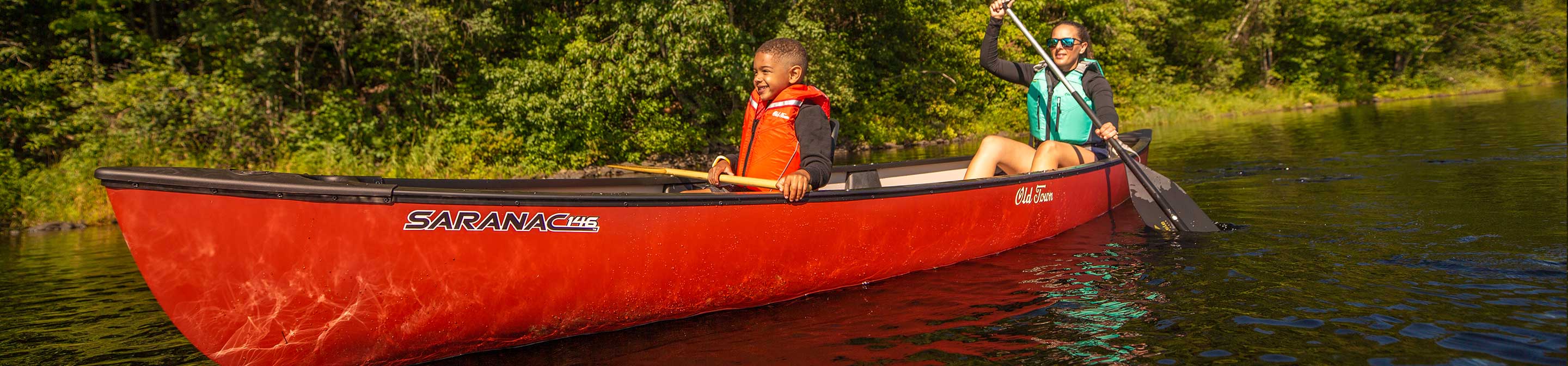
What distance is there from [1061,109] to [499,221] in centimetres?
439

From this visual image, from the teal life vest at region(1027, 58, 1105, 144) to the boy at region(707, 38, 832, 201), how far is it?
2473 mm

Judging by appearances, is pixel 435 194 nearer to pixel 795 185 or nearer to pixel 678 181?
pixel 795 185

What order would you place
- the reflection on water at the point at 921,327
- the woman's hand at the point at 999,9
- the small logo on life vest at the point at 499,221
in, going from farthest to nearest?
the woman's hand at the point at 999,9 → the reflection on water at the point at 921,327 → the small logo on life vest at the point at 499,221

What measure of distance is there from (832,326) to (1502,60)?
121 feet

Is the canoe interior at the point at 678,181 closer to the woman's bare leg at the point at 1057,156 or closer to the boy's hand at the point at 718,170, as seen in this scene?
the woman's bare leg at the point at 1057,156

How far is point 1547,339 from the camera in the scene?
128 inches

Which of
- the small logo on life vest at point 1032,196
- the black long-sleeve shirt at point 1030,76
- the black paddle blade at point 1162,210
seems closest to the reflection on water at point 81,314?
the small logo on life vest at point 1032,196

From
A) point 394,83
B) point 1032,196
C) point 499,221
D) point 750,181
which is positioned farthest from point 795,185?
point 394,83

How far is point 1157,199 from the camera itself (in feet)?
20.1

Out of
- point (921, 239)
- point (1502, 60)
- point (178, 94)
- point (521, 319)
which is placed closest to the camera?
point (521, 319)

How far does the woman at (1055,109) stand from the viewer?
6.06 m

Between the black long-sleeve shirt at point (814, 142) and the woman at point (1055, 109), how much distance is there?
5.91 ft

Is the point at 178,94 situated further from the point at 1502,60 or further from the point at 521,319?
the point at 1502,60

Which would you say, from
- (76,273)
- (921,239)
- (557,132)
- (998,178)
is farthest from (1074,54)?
(557,132)
